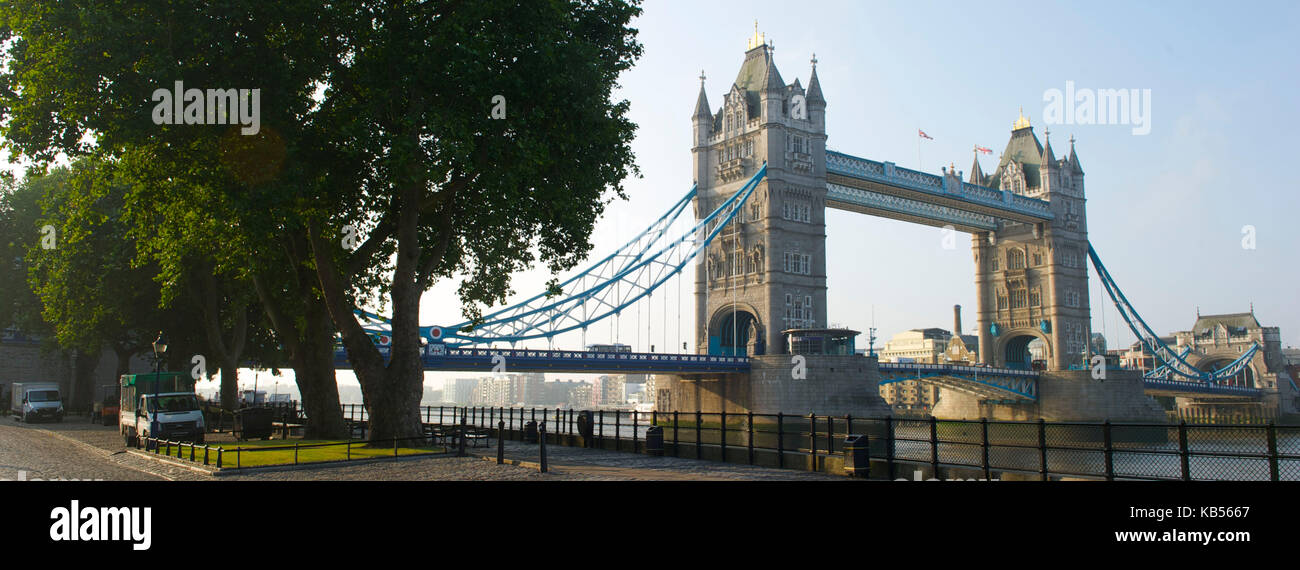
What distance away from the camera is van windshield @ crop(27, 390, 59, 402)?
4194cm

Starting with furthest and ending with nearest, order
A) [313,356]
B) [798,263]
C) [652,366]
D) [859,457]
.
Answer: [798,263] → [652,366] → [313,356] → [859,457]

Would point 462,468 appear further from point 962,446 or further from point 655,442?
point 962,446

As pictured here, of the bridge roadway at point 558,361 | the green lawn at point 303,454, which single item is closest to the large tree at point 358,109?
the green lawn at point 303,454

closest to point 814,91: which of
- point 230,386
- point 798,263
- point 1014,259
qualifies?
point 798,263

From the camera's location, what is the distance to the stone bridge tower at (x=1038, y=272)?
335 feet

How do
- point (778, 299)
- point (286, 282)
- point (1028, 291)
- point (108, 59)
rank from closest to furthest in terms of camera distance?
point (108, 59) → point (286, 282) → point (778, 299) → point (1028, 291)

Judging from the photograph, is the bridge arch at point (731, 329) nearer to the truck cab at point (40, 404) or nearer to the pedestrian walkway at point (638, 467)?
the truck cab at point (40, 404)

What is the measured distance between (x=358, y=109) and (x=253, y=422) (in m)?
12.1

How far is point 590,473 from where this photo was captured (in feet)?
54.6

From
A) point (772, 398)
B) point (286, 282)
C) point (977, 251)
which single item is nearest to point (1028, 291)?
point (977, 251)

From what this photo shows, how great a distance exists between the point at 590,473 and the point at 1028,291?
100355 mm

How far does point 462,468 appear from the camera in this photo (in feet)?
58.8

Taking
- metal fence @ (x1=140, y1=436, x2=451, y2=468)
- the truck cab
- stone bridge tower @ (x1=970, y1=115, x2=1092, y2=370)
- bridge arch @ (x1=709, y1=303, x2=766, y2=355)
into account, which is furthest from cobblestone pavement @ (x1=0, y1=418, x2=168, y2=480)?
stone bridge tower @ (x1=970, y1=115, x2=1092, y2=370)
